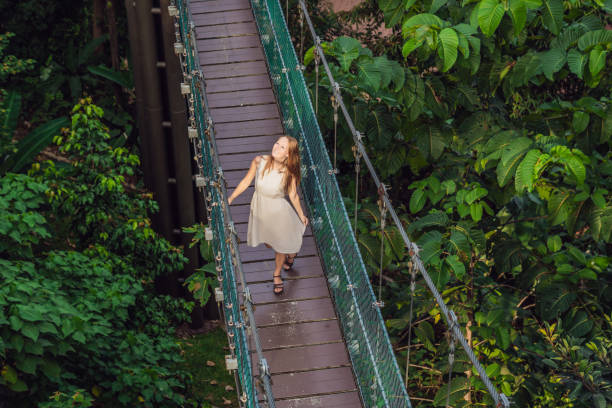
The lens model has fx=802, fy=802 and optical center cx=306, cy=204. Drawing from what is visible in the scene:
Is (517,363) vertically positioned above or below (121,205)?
below

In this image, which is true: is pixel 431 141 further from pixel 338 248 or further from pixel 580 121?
pixel 338 248

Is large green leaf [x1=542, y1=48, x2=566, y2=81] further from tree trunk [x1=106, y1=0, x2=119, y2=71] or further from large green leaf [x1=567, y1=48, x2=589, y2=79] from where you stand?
tree trunk [x1=106, y1=0, x2=119, y2=71]

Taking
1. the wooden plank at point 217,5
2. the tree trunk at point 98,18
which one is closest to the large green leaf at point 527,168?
the wooden plank at point 217,5

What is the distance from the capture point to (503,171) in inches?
188

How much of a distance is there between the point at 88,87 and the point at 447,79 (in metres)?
7.13

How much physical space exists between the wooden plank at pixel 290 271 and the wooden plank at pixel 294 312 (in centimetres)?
22

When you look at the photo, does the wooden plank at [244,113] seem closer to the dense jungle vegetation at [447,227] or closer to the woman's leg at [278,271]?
the dense jungle vegetation at [447,227]

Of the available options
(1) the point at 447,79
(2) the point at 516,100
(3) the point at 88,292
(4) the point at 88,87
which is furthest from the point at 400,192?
(4) the point at 88,87

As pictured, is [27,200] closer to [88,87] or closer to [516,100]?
[516,100]

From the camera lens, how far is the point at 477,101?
5.95 metres

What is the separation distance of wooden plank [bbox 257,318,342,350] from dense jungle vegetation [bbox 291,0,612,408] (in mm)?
969

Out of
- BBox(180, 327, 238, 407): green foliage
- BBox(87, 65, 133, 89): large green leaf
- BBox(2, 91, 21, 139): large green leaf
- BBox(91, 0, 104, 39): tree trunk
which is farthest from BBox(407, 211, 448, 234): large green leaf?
BBox(91, 0, 104, 39): tree trunk

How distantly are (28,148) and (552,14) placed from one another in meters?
5.95

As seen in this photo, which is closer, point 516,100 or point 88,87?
point 516,100
